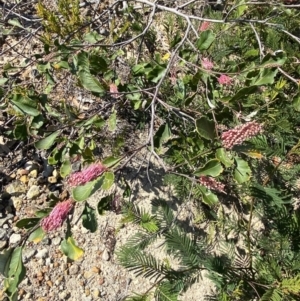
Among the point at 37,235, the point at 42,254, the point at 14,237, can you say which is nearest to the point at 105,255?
the point at 42,254

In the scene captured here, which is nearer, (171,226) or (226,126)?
(171,226)

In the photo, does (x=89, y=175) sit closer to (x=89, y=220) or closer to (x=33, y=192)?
(x=89, y=220)

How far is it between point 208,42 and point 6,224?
1.25m

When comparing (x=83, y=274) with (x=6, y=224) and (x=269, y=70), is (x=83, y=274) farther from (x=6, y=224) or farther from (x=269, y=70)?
(x=269, y=70)

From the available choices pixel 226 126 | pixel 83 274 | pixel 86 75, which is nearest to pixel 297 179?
pixel 226 126

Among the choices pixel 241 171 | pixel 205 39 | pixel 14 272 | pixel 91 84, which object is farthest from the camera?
pixel 205 39

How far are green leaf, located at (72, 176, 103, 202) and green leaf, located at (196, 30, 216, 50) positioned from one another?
616mm

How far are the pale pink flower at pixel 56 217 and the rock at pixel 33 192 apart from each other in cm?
95

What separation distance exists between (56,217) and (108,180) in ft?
0.56

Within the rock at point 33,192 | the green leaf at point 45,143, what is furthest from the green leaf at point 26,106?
the rock at point 33,192

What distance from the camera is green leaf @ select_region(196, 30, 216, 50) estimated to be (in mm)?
1477

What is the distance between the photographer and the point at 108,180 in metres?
1.18

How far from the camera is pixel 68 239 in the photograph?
→ 4.11ft

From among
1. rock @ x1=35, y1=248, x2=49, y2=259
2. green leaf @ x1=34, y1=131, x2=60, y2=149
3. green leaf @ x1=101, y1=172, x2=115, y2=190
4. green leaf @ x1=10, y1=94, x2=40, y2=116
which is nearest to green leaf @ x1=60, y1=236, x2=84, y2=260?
green leaf @ x1=101, y1=172, x2=115, y2=190
